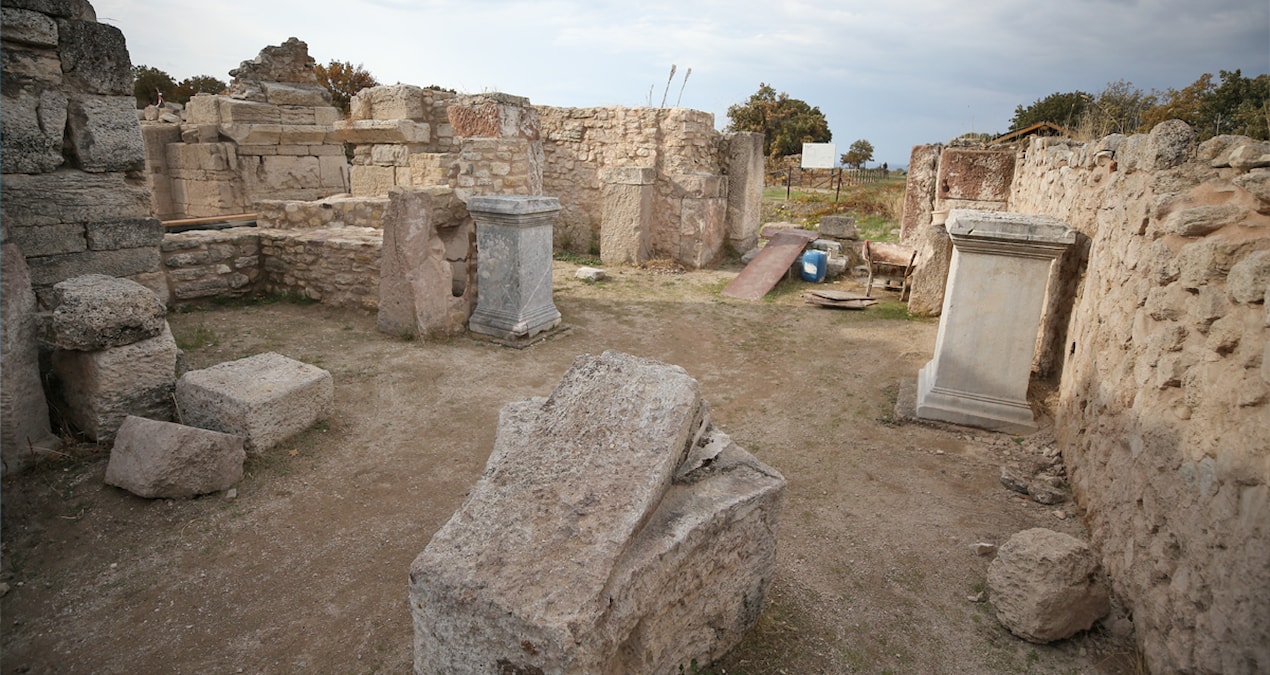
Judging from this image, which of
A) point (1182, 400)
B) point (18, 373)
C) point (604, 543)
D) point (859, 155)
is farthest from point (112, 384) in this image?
point (859, 155)

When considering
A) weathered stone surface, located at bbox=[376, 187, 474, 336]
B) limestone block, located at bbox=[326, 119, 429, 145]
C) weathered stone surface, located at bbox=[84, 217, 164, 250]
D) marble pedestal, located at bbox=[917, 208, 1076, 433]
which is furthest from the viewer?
limestone block, located at bbox=[326, 119, 429, 145]

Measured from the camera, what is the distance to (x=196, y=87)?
67.0ft

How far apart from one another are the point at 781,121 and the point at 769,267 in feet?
70.5

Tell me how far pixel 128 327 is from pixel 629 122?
7.54 meters

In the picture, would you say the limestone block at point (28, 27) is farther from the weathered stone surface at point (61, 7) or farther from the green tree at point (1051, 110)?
the green tree at point (1051, 110)

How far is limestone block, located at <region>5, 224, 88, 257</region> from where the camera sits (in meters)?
4.34

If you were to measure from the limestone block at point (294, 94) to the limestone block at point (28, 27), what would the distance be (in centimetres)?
675

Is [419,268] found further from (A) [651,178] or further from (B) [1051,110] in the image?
(B) [1051,110]

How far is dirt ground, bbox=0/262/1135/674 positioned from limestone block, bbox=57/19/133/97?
198cm

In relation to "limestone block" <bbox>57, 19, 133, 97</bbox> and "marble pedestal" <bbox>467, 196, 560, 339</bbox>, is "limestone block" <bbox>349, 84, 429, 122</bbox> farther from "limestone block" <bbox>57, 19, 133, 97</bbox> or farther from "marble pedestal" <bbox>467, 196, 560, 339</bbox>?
"limestone block" <bbox>57, 19, 133, 97</bbox>

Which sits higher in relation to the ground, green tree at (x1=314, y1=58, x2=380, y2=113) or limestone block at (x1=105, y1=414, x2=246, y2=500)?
green tree at (x1=314, y1=58, x2=380, y2=113)

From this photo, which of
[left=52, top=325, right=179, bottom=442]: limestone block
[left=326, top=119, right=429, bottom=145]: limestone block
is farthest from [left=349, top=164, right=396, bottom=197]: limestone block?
[left=52, top=325, right=179, bottom=442]: limestone block

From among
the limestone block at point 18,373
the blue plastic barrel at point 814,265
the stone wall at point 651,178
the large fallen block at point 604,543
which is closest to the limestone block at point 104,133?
the limestone block at point 18,373

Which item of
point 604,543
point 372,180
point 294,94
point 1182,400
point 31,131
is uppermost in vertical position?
point 294,94
